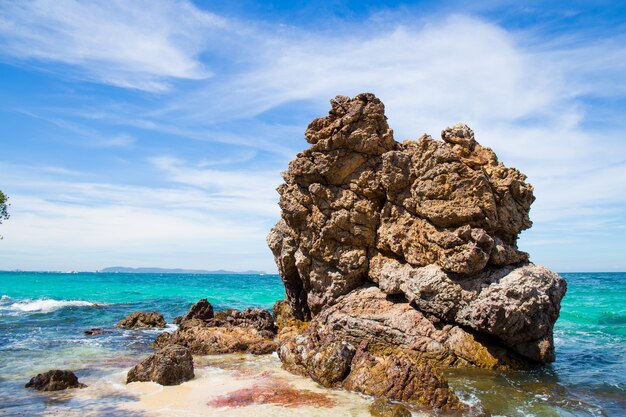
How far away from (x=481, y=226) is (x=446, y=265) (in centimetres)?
207

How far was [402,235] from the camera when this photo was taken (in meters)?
19.1

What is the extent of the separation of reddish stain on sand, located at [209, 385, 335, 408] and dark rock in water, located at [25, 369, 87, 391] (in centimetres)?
463

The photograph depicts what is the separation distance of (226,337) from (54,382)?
769 centimetres

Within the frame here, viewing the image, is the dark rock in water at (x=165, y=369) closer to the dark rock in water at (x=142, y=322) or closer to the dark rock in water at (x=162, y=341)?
the dark rock in water at (x=162, y=341)

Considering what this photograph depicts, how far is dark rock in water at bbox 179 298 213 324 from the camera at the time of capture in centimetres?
2556

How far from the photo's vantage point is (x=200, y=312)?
25.8 metres

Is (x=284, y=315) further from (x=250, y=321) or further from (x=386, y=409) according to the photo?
(x=386, y=409)

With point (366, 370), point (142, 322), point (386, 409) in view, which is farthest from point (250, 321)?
point (386, 409)

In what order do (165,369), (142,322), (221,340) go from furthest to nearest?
1. (142,322)
2. (221,340)
3. (165,369)

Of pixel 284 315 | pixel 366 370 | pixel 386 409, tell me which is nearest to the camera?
pixel 386 409

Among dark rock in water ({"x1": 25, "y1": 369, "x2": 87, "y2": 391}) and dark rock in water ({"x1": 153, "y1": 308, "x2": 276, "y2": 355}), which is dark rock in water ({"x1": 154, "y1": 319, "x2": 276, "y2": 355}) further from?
dark rock in water ({"x1": 25, "y1": 369, "x2": 87, "y2": 391})

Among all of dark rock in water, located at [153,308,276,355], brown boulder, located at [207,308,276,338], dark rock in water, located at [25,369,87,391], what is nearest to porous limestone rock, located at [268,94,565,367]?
brown boulder, located at [207,308,276,338]

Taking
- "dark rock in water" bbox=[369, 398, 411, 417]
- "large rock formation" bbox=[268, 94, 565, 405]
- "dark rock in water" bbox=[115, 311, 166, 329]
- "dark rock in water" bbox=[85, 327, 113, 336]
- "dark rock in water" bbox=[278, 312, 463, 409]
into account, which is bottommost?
"dark rock in water" bbox=[85, 327, 113, 336]

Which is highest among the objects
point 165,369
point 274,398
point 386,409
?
point 165,369
